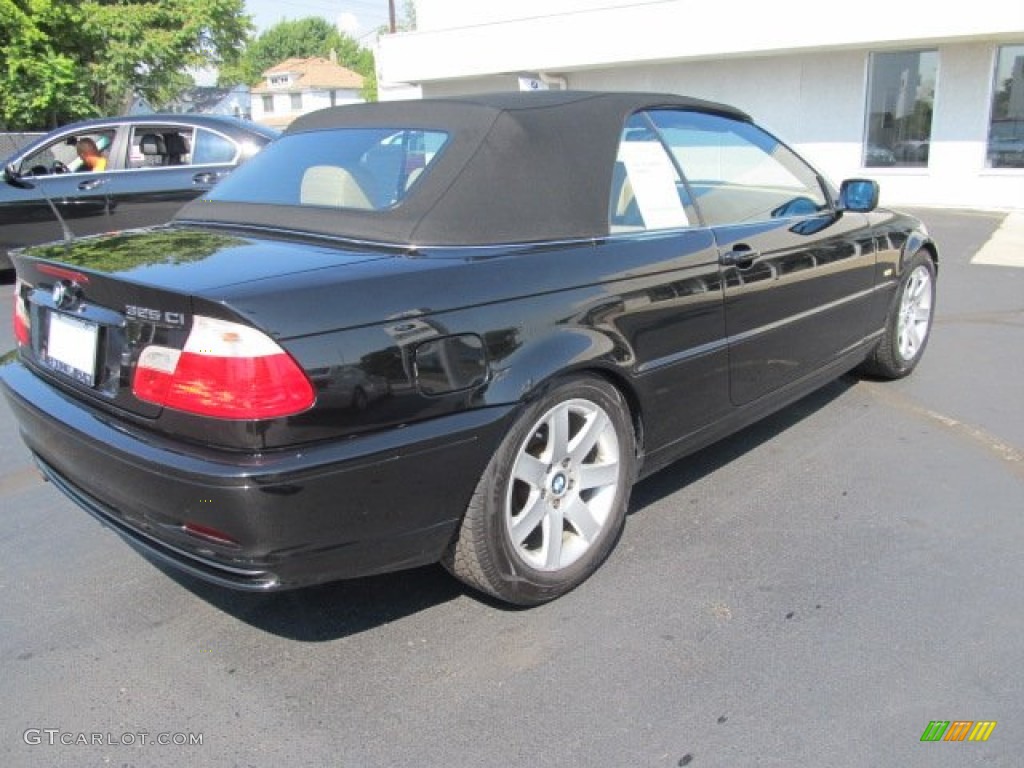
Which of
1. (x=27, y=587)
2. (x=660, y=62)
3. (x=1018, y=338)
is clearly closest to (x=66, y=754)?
(x=27, y=587)

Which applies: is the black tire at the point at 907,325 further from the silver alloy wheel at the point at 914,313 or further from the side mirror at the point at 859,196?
the side mirror at the point at 859,196

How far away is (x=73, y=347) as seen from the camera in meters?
2.67

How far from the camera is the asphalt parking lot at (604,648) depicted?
2256mm

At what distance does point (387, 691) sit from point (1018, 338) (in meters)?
5.74

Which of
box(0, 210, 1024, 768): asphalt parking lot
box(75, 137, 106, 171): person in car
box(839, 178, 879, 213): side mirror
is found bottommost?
box(0, 210, 1024, 768): asphalt parking lot

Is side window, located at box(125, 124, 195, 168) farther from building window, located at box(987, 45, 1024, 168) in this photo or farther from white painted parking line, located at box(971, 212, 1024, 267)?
building window, located at box(987, 45, 1024, 168)

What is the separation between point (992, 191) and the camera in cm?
1512

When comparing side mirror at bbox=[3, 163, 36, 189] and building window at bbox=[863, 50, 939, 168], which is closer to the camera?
side mirror at bbox=[3, 163, 36, 189]

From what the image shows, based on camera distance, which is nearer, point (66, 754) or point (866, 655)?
point (66, 754)

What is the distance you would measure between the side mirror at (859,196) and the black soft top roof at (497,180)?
1.53 m

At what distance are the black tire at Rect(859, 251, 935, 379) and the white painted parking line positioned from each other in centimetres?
522

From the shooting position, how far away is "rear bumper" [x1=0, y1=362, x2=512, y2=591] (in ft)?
7.17

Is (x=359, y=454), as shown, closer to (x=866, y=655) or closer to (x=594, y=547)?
(x=594, y=547)

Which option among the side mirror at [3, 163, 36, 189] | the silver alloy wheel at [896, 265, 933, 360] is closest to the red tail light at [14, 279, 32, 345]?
the silver alloy wheel at [896, 265, 933, 360]
